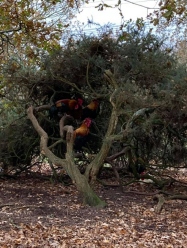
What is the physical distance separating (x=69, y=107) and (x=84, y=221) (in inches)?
116

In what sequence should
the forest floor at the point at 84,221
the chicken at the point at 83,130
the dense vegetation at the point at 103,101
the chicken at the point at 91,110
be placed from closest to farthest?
1. the forest floor at the point at 84,221
2. the dense vegetation at the point at 103,101
3. the chicken at the point at 83,130
4. the chicken at the point at 91,110

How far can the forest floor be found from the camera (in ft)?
16.0

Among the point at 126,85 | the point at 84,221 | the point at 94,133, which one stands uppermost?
the point at 126,85

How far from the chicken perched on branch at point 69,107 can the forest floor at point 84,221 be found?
153 cm

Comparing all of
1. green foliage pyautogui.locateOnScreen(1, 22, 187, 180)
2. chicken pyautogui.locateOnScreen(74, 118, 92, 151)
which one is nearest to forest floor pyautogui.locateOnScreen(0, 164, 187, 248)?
chicken pyautogui.locateOnScreen(74, 118, 92, 151)

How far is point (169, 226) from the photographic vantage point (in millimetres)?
5812

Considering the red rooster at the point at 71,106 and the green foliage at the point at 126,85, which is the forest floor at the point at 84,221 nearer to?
the green foliage at the point at 126,85

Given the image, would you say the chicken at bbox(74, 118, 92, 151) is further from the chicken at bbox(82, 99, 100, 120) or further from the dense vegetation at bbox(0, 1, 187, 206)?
the chicken at bbox(82, 99, 100, 120)

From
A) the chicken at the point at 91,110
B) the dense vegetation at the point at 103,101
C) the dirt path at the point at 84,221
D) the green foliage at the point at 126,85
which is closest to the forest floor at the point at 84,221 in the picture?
the dirt path at the point at 84,221

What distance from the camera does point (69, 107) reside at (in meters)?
8.15

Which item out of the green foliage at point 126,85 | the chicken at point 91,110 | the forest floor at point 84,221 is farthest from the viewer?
the chicken at point 91,110

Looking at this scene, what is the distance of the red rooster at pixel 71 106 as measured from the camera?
8.11 meters

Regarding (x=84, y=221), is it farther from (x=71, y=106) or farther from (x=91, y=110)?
(x=91, y=110)

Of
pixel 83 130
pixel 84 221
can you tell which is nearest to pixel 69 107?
pixel 83 130
